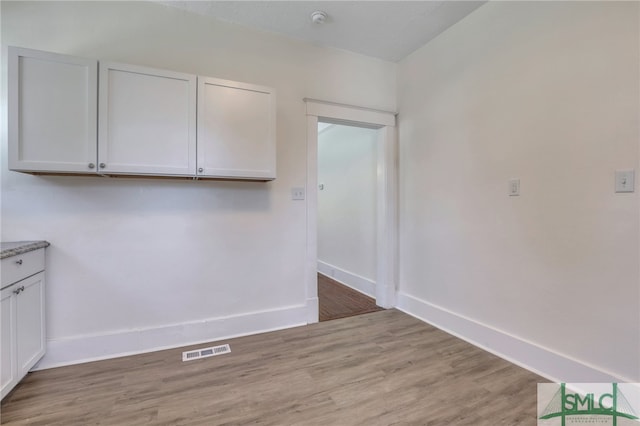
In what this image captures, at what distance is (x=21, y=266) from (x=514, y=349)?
10.9 ft

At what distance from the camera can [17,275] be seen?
1.69 meters

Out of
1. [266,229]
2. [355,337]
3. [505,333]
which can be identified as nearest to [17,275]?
[266,229]

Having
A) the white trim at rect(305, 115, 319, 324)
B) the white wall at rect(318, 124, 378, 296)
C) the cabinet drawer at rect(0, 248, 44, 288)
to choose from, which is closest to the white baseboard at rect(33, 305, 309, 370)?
the white trim at rect(305, 115, 319, 324)

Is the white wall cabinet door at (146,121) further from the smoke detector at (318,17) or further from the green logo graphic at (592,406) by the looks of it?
the green logo graphic at (592,406)

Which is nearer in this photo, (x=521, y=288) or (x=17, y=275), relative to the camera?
(x=17, y=275)

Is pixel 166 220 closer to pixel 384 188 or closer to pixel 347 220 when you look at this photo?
pixel 384 188

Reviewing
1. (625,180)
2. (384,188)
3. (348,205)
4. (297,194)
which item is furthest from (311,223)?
(625,180)

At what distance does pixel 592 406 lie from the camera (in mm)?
1624

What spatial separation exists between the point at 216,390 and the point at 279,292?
3.34ft

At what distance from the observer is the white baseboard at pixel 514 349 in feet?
5.71

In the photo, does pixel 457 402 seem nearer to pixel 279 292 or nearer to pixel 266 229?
pixel 279 292

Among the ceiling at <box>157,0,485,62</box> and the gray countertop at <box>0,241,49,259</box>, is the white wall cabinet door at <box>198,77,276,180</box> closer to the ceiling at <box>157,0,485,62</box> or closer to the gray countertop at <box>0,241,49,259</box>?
the ceiling at <box>157,0,485,62</box>

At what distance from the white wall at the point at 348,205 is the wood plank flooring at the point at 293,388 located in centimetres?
153

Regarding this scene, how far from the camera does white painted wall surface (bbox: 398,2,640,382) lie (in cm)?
161
